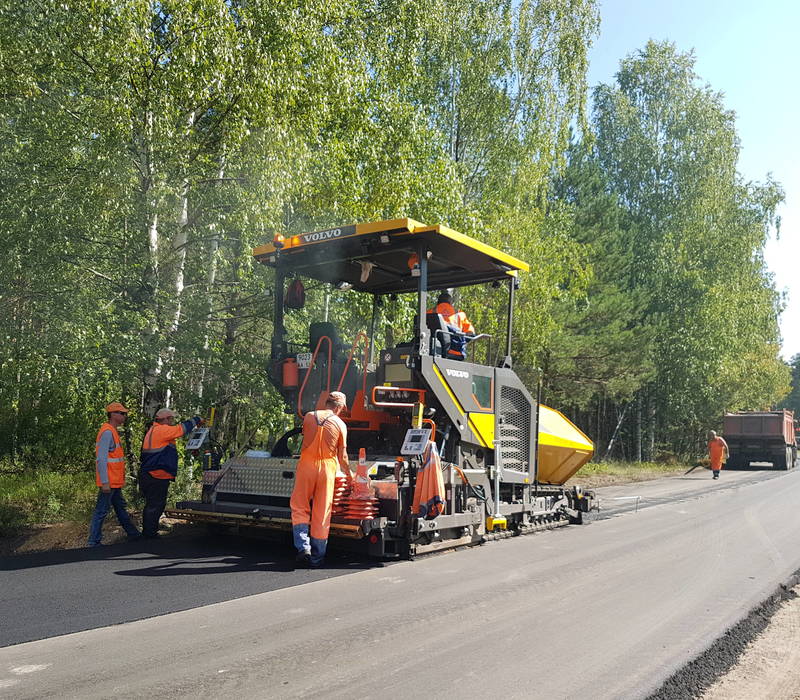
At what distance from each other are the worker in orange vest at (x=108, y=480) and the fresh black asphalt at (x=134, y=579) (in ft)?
1.21

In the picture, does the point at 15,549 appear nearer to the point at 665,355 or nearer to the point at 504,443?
the point at 504,443

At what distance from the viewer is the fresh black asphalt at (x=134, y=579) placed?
4492 millimetres

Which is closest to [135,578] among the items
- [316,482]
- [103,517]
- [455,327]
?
[316,482]

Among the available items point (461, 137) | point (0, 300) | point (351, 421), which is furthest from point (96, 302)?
point (461, 137)

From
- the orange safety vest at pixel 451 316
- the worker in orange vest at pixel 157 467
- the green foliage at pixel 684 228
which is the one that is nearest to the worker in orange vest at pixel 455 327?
the orange safety vest at pixel 451 316

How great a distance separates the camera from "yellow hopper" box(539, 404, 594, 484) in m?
8.85

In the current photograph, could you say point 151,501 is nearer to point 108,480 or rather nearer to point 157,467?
point 157,467

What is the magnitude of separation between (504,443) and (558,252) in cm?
1343

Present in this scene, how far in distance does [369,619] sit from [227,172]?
6216 mm

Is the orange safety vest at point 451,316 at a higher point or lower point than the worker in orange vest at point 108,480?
higher

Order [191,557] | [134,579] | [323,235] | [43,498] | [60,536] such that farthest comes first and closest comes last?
[43,498] < [60,536] < [323,235] < [191,557] < [134,579]

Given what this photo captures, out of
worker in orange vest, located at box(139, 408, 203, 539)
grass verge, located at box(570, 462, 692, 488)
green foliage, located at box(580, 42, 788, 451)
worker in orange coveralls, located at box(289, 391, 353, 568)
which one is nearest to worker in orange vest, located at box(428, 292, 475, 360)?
worker in orange coveralls, located at box(289, 391, 353, 568)

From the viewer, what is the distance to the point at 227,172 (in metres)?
9.11

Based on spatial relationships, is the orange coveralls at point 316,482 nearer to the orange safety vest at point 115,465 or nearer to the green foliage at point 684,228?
the orange safety vest at point 115,465
